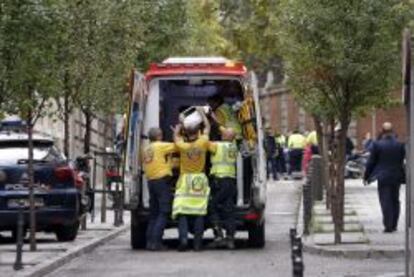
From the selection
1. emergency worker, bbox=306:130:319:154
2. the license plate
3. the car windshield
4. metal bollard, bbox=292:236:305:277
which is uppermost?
emergency worker, bbox=306:130:319:154

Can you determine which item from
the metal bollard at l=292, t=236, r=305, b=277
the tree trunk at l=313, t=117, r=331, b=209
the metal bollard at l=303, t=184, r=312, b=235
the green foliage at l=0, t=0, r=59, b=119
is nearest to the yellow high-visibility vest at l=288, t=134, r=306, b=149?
the tree trunk at l=313, t=117, r=331, b=209

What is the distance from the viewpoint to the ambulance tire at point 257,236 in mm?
22316

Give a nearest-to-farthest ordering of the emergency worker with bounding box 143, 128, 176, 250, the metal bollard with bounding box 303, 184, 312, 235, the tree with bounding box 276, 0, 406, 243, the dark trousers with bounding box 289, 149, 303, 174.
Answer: the emergency worker with bounding box 143, 128, 176, 250, the tree with bounding box 276, 0, 406, 243, the metal bollard with bounding box 303, 184, 312, 235, the dark trousers with bounding box 289, 149, 303, 174

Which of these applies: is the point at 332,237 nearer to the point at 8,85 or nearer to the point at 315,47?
the point at 315,47

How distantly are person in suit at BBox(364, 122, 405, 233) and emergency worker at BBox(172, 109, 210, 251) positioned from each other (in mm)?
3747

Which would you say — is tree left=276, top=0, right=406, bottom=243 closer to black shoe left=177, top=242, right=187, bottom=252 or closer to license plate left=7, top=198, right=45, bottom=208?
black shoe left=177, top=242, right=187, bottom=252

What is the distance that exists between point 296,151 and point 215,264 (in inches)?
1206

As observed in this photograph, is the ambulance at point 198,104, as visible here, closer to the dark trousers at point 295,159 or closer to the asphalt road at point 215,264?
the asphalt road at point 215,264

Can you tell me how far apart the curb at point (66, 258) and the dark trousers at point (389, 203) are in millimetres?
4457

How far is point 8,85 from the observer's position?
18141mm

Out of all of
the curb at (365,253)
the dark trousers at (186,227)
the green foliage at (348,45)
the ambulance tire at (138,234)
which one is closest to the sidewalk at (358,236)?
the curb at (365,253)

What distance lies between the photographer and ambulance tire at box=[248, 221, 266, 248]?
2232 cm

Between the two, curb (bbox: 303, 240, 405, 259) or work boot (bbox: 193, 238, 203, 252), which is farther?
work boot (bbox: 193, 238, 203, 252)

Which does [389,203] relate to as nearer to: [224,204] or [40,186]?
[224,204]
